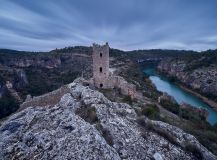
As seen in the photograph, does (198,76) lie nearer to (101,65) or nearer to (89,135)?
(101,65)

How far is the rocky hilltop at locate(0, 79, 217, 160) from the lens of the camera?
453 inches

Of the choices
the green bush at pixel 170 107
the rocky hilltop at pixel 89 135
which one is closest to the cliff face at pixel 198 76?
the green bush at pixel 170 107

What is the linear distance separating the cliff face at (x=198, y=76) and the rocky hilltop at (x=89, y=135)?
2046 inches

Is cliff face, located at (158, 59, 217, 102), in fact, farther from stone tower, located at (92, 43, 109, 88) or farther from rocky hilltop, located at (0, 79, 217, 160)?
rocky hilltop, located at (0, 79, 217, 160)

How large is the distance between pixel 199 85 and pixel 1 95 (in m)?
52.9

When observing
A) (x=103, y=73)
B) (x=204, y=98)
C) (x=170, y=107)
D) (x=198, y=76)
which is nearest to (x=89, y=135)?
(x=103, y=73)

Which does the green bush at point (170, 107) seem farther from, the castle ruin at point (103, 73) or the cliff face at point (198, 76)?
the cliff face at point (198, 76)

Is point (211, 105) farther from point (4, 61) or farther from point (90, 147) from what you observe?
point (4, 61)

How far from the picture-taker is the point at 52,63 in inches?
3861

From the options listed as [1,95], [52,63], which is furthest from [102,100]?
[52,63]

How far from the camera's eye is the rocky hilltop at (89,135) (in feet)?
37.8

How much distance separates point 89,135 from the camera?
39.6ft

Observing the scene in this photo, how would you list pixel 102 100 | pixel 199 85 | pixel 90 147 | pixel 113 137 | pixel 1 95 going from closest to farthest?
pixel 90 147 → pixel 113 137 → pixel 102 100 → pixel 1 95 → pixel 199 85

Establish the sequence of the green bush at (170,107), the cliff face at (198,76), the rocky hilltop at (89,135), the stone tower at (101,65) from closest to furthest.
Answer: the rocky hilltop at (89,135), the stone tower at (101,65), the green bush at (170,107), the cliff face at (198,76)
